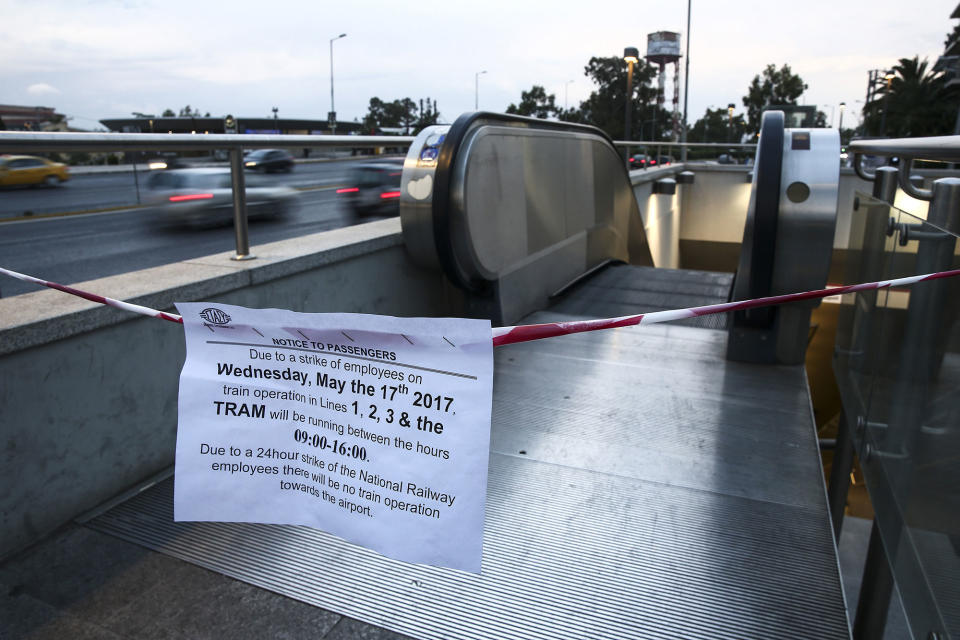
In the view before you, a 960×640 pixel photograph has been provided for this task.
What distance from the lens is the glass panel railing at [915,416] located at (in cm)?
200

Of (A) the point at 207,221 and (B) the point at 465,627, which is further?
(A) the point at 207,221

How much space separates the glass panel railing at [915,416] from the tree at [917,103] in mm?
49996

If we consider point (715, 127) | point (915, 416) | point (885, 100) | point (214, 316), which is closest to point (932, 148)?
point (915, 416)

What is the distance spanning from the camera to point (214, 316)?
161cm

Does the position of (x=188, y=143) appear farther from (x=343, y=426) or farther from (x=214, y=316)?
(x=343, y=426)

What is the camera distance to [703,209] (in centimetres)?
2378

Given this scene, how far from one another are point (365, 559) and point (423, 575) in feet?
0.79

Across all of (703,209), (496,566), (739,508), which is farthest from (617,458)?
(703,209)

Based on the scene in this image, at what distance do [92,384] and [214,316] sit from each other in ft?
5.15

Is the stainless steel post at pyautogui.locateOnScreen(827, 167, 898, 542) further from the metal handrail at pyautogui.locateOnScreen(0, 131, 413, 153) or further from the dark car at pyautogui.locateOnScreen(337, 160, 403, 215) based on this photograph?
the dark car at pyautogui.locateOnScreen(337, 160, 403, 215)

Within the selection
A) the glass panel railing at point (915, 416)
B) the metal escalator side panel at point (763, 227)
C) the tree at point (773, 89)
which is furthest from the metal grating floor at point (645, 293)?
the tree at point (773, 89)

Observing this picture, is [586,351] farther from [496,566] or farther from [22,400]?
[22,400]

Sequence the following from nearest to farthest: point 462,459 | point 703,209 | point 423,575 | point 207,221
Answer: point 462,459
point 423,575
point 207,221
point 703,209

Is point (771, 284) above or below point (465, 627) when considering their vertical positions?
above
